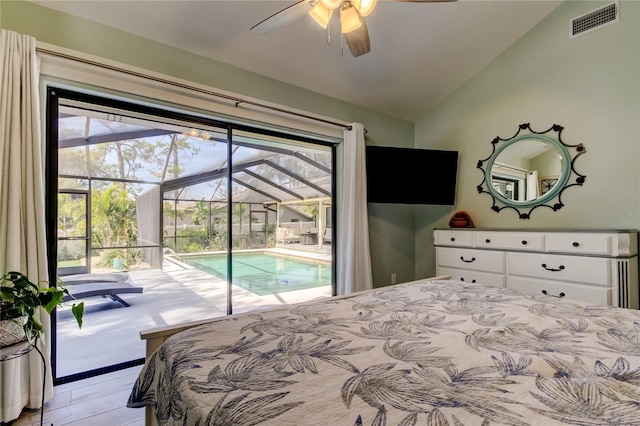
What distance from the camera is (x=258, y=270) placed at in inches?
150

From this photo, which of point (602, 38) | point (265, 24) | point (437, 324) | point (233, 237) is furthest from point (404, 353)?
point (602, 38)

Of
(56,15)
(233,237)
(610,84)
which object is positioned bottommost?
(233,237)

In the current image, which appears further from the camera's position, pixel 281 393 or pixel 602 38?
pixel 602 38

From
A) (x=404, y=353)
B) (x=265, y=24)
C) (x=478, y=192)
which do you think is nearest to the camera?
(x=404, y=353)

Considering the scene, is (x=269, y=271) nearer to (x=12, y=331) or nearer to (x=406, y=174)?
(x=406, y=174)

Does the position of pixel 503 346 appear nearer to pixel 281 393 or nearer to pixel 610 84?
pixel 281 393

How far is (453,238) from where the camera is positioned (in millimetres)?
3246

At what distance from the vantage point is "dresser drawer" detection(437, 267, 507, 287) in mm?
2891

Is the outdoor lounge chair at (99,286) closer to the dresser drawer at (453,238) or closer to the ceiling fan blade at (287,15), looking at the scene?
the ceiling fan blade at (287,15)

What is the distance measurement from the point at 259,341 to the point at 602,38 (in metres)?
3.72

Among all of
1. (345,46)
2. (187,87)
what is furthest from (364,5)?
(187,87)

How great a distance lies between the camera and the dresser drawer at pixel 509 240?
265 cm

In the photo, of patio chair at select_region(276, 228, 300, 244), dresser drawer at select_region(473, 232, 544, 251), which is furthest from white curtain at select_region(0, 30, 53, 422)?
dresser drawer at select_region(473, 232, 544, 251)

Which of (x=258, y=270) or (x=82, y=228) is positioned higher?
(x=82, y=228)
